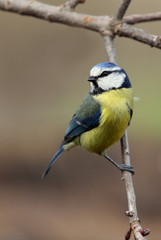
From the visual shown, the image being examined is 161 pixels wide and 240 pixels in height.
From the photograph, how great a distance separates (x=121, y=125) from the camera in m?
3.05

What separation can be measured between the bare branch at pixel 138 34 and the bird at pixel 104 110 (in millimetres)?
225

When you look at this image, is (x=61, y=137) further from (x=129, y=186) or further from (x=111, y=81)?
(x=129, y=186)

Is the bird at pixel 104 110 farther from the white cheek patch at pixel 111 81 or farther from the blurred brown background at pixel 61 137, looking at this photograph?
the blurred brown background at pixel 61 137

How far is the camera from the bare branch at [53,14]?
10.4ft

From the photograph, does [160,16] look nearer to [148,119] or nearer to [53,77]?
[148,119]

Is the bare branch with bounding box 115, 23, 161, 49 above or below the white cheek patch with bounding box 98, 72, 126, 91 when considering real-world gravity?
above

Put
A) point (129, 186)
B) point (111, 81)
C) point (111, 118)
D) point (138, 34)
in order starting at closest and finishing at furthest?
1. point (129, 186)
2. point (138, 34)
3. point (111, 118)
4. point (111, 81)

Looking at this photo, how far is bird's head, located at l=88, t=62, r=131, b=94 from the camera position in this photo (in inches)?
121

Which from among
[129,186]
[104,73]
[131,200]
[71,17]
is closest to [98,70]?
[104,73]

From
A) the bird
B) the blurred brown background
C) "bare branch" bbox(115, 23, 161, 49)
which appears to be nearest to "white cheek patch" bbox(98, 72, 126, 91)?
the bird

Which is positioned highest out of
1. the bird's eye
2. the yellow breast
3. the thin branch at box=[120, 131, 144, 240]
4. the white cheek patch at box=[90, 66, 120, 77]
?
the white cheek patch at box=[90, 66, 120, 77]

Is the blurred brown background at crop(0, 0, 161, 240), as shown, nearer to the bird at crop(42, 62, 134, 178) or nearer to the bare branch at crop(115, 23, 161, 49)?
the bird at crop(42, 62, 134, 178)

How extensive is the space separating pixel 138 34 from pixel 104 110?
21.1 inches

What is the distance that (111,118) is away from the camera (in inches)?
122
